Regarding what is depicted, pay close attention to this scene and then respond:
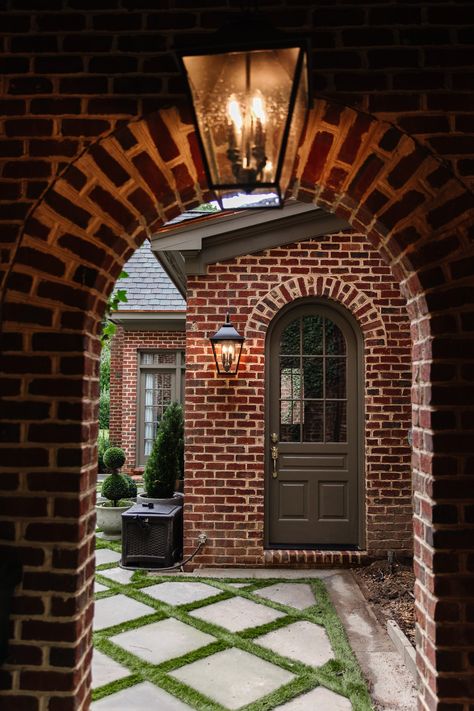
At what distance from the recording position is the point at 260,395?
219 inches

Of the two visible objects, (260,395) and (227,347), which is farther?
(260,395)

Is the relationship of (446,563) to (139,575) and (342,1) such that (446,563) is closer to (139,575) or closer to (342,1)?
(342,1)

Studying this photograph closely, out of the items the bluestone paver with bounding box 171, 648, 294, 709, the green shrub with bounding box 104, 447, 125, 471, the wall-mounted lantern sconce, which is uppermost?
the wall-mounted lantern sconce

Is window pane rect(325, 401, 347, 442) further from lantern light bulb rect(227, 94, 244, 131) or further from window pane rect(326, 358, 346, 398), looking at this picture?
lantern light bulb rect(227, 94, 244, 131)

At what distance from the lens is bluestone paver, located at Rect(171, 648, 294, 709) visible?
10.2 feet

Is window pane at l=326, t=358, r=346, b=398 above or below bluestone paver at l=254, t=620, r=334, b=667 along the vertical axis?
above

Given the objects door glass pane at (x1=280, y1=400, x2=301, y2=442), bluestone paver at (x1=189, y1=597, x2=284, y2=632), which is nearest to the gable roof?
door glass pane at (x1=280, y1=400, x2=301, y2=442)

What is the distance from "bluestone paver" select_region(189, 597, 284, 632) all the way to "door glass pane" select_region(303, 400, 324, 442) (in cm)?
183

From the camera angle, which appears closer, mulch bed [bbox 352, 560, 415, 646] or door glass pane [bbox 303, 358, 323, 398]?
mulch bed [bbox 352, 560, 415, 646]

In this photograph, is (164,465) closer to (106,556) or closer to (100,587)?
(106,556)

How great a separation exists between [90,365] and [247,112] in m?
1.13

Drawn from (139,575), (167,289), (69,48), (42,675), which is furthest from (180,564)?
(167,289)

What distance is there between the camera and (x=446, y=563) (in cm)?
197

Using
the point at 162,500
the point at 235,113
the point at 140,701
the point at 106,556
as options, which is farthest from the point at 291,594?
the point at 235,113
